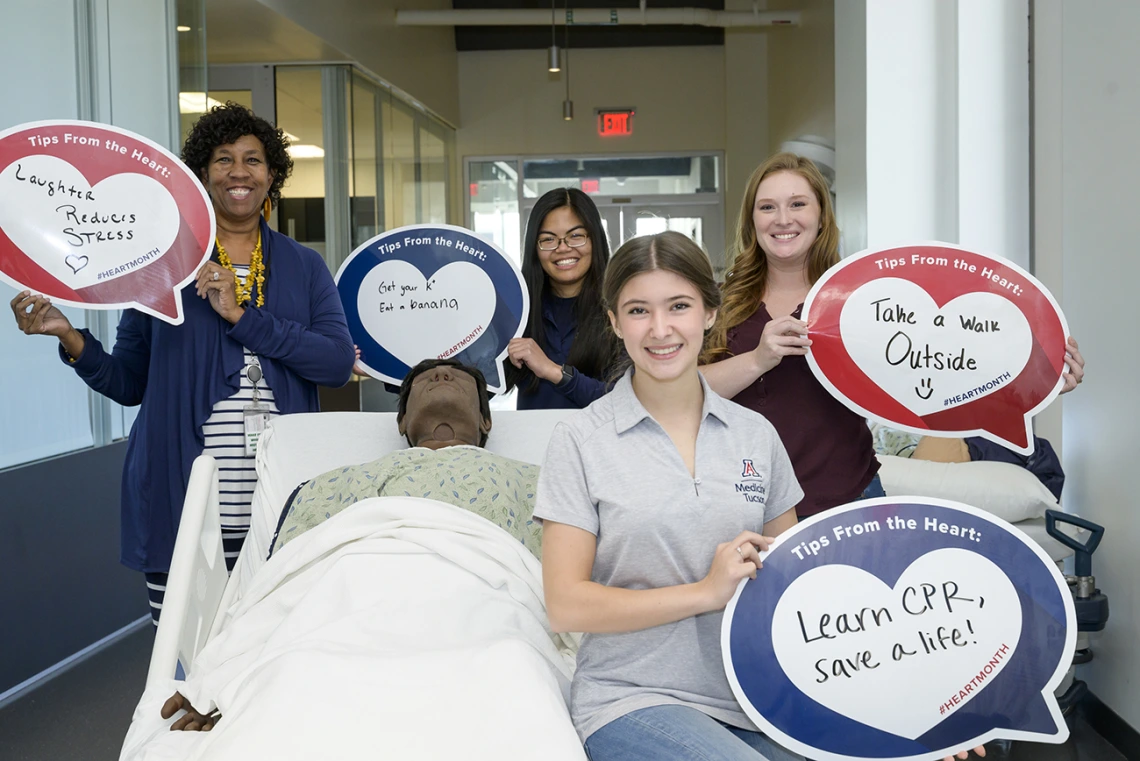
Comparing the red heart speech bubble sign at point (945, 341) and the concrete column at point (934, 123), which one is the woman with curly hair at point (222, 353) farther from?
the concrete column at point (934, 123)

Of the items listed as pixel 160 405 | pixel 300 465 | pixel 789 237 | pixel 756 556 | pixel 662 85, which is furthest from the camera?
pixel 662 85

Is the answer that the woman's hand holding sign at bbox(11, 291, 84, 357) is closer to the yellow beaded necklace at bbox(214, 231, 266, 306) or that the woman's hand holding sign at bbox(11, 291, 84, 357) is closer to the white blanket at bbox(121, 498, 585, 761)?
the yellow beaded necklace at bbox(214, 231, 266, 306)

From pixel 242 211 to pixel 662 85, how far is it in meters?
8.67

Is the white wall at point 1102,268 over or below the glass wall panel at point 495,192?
below

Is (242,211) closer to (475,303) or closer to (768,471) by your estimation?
(475,303)

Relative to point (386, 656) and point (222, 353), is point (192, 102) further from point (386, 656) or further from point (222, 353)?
point (386, 656)

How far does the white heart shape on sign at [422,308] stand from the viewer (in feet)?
9.34

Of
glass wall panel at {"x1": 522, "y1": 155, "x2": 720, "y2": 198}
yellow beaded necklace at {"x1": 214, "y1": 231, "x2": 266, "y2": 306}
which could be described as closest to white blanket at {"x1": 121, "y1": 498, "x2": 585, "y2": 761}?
yellow beaded necklace at {"x1": 214, "y1": 231, "x2": 266, "y2": 306}

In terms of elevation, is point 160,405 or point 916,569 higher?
point 160,405

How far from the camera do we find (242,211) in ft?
8.02

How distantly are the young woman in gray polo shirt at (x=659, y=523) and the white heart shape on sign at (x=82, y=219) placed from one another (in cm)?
128

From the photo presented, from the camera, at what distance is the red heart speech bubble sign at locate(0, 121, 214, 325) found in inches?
87.7

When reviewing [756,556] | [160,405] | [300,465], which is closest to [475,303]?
[300,465]

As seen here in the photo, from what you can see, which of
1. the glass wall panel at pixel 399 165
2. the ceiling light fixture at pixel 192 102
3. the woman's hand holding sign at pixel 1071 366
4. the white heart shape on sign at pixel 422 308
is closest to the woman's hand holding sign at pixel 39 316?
the white heart shape on sign at pixel 422 308
